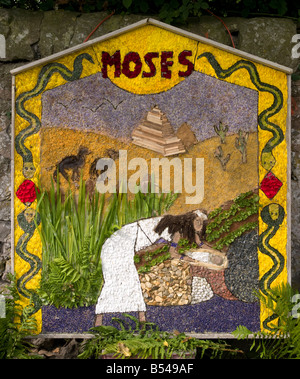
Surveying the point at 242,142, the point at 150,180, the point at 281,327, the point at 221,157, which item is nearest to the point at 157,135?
the point at 150,180

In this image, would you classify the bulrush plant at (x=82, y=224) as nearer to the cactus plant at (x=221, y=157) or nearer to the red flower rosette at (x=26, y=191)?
the red flower rosette at (x=26, y=191)

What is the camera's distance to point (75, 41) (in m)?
2.58

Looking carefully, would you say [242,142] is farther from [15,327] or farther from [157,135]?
[15,327]

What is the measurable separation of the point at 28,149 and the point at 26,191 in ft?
0.82

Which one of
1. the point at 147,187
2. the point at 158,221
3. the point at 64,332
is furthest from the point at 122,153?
the point at 64,332

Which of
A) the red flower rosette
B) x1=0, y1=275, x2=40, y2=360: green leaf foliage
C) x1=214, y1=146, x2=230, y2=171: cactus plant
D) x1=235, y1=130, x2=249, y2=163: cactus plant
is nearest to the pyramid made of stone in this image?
x1=214, y1=146, x2=230, y2=171: cactus plant

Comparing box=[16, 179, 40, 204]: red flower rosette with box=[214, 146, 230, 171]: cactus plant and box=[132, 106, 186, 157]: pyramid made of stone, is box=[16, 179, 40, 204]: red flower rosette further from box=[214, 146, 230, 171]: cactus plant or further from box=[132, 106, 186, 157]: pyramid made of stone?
box=[214, 146, 230, 171]: cactus plant

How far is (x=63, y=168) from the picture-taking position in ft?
7.84

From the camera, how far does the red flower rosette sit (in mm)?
2377

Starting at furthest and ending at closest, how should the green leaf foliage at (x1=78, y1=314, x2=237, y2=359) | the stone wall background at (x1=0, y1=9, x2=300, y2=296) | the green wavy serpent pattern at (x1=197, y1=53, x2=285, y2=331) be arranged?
the stone wall background at (x1=0, y1=9, x2=300, y2=296)
the green wavy serpent pattern at (x1=197, y1=53, x2=285, y2=331)
the green leaf foliage at (x1=78, y1=314, x2=237, y2=359)

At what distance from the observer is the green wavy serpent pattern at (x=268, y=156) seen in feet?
7.77


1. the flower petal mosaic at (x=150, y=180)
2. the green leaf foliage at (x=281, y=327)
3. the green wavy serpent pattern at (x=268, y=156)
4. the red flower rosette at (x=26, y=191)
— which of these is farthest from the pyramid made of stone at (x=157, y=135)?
the green leaf foliage at (x=281, y=327)

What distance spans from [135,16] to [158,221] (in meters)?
1.34

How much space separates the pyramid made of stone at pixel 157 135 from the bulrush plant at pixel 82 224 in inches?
10.8
